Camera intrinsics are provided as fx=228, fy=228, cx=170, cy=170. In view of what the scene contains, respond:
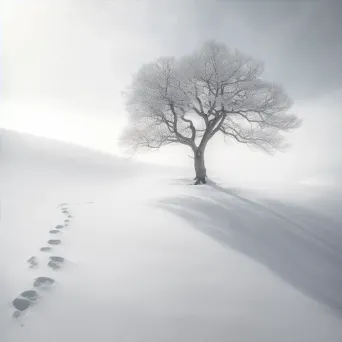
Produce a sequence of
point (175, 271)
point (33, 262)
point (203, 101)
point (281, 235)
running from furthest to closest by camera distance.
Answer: point (203, 101) → point (281, 235) → point (175, 271) → point (33, 262)

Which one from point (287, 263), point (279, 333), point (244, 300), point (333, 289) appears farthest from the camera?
point (287, 263)

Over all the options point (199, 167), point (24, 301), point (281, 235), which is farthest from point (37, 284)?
point (199, 167)

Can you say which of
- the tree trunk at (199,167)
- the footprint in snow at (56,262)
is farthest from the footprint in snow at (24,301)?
the tree trunk at (199,167)

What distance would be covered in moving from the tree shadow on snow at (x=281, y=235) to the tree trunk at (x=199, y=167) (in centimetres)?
314

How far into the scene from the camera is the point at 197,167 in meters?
13.1

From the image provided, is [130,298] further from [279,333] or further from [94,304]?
[279,333]

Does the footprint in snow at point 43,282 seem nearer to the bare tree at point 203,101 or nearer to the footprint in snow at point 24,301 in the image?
the footprint in snow at point 24,301

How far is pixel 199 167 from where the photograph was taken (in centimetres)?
1309

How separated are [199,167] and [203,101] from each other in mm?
3682

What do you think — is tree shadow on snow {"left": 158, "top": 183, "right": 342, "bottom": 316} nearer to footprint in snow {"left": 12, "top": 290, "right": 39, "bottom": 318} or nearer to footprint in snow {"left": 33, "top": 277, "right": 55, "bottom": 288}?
footprint in snow {"left": 33, "top": 277, "right": 55, "bottom": 288}

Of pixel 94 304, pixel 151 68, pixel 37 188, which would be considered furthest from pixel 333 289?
pixel 37 188

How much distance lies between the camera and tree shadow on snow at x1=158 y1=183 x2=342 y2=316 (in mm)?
5207

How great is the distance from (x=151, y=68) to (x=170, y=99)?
196 centimetres

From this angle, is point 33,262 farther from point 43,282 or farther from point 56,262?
point 43,282
